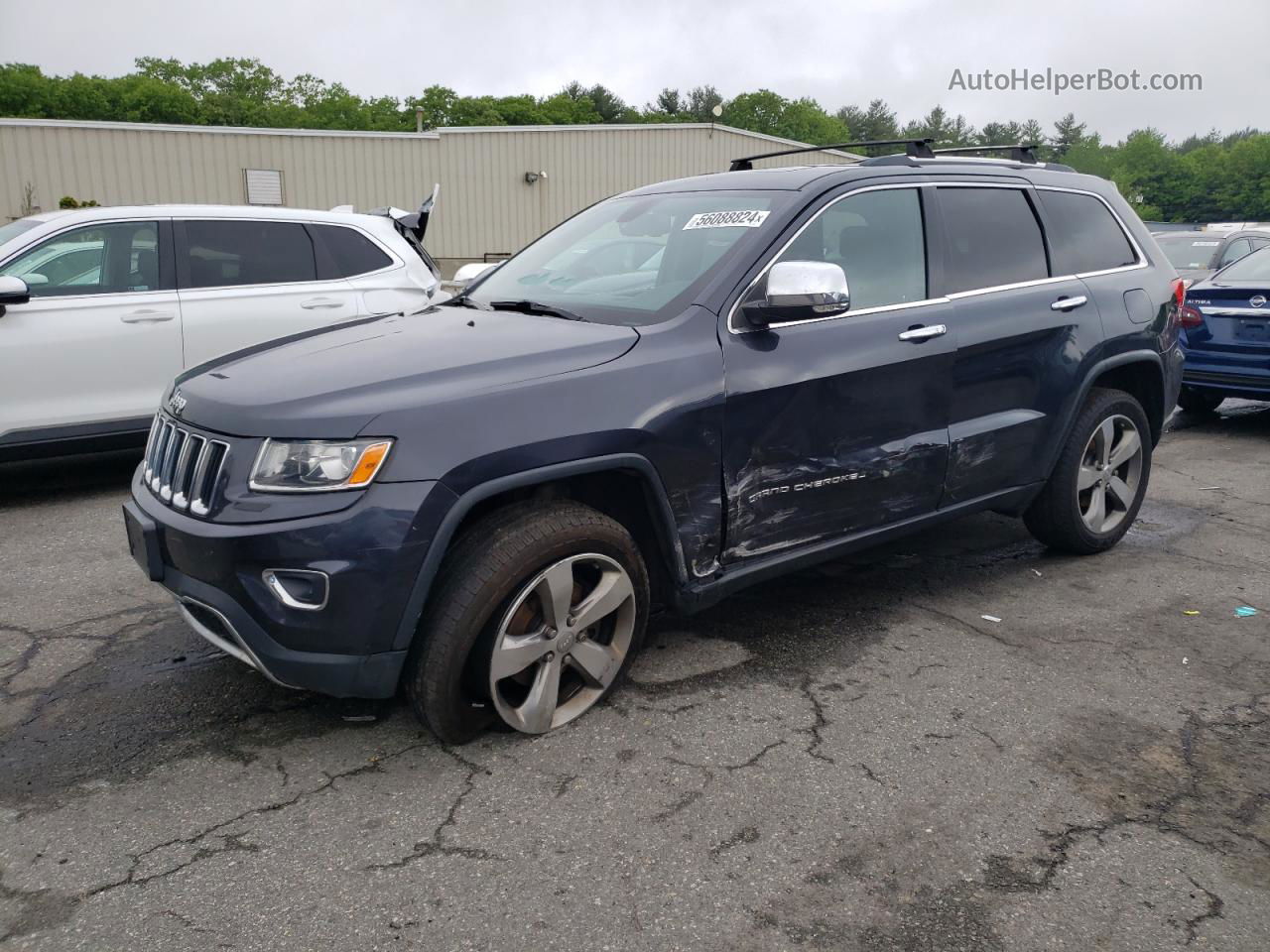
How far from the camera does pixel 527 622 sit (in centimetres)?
305

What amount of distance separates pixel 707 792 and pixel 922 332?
1.97 m

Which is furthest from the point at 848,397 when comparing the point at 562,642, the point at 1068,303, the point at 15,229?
the point at 15,229

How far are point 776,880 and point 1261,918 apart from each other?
1.13 metres

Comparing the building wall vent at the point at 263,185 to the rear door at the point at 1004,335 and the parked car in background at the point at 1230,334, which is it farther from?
the rear door at the point at 1004,335

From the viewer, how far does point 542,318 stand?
3531 millimetres

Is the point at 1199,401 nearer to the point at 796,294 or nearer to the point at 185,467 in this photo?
the point at 796,294

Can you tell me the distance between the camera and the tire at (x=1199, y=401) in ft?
28.5

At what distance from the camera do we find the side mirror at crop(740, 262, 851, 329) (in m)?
3.28

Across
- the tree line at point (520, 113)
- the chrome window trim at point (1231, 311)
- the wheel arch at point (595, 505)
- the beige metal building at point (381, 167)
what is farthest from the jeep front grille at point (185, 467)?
the tree line at point (520, 113)

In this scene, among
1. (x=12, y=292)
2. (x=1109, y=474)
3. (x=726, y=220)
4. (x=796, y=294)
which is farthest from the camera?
(x=12, y=292)

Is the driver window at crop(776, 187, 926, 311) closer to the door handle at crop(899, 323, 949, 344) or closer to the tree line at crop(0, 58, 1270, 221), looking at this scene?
the door handle at crop(899, 323, 949, 344)

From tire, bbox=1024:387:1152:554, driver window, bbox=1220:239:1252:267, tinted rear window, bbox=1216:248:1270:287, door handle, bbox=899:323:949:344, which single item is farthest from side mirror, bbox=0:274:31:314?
driver window, bbox=1220:239:1252:267

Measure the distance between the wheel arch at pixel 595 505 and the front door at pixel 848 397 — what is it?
0.79ft

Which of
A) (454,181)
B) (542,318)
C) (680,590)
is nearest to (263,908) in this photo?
(680,590)
